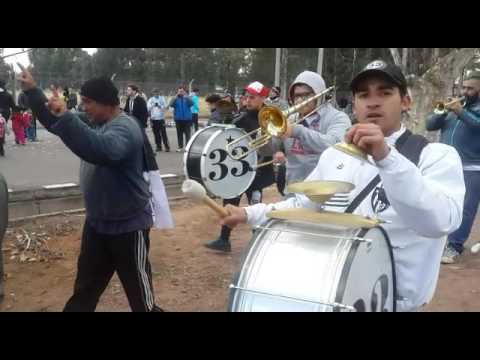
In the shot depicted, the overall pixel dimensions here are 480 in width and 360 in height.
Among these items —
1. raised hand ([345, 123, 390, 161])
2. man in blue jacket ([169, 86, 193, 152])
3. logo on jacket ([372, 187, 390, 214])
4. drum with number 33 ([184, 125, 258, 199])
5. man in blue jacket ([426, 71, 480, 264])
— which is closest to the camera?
raised hand ([345, 123, 390, 161])

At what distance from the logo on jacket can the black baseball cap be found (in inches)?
15.9

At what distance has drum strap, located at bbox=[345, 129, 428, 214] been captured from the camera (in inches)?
77.6

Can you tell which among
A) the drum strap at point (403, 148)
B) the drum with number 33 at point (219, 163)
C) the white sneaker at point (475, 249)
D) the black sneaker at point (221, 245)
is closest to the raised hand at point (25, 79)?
the drum strap at point (403, 148)

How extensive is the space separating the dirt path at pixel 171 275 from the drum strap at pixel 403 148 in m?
2.49

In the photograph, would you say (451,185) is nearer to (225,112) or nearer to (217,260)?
(217,260)

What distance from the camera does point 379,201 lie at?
1977 mm

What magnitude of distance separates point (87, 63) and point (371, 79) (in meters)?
47.1

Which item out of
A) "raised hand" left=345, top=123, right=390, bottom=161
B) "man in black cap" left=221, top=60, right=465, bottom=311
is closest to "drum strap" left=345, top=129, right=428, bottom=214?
"man in black cap" left=221, top=60, right=465, bottom=311

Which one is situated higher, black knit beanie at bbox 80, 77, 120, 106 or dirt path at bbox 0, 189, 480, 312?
black knit beanie at bbox 80, 77, 120, 106

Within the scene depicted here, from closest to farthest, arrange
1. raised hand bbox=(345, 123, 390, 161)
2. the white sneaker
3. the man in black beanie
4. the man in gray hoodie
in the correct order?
raised hand bbox=(345, 123, 390, 161), the man in black beanie, the man in gray hoodie, the white sneaker

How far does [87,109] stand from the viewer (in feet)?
11.3

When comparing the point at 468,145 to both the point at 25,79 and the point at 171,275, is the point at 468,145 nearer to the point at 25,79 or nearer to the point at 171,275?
the point at 171,275

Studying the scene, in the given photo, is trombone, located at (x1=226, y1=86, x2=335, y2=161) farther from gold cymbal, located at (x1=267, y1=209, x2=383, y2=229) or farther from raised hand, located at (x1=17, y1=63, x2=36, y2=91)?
gold cymbal, located at (x1=267, y1=209, x2=383, y2=229)

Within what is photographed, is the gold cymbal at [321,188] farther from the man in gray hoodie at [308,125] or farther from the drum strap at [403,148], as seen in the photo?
the man in gray hoodie at [308,125]
